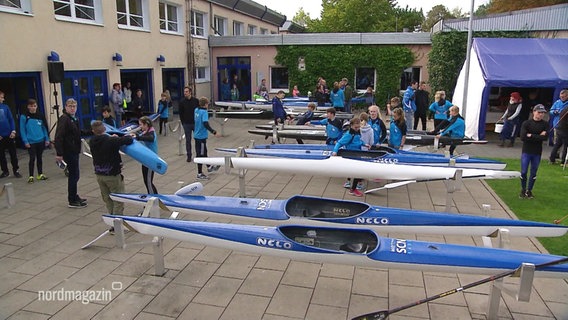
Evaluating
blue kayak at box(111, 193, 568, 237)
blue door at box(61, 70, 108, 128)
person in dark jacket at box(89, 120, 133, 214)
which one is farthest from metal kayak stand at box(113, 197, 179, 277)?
blue door at box(61, 70, 108, 128)

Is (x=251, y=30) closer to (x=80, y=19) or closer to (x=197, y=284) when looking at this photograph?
(x=80, y=19)

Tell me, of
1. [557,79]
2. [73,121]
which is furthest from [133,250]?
[557,79]

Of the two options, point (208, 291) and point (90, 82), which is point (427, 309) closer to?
point (208, 291)

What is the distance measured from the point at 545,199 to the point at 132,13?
15.6m

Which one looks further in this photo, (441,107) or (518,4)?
(518,4)

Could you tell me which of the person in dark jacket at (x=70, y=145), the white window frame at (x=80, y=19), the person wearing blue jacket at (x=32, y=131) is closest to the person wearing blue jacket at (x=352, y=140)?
the person in dark jacket at (x=70, y=145)

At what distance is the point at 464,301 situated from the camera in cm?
461

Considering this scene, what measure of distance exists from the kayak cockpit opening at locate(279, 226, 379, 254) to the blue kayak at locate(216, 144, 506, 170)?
3.41 m

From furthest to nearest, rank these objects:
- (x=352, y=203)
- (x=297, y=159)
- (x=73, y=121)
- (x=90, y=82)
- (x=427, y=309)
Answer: (x=90, y=82)
(x=297, y=159)
(x=73, y=121)
(x=352, y=203)
(x=427, y=309)

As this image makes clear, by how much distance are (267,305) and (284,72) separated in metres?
19.6

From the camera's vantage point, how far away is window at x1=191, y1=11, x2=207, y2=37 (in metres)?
21.9

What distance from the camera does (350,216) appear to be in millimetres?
5535

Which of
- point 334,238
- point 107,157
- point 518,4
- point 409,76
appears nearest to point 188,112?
point 107,157

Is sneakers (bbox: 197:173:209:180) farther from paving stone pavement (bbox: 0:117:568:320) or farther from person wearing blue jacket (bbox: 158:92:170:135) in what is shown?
person wearing blue jacket (bbox: 158:92:170:135)
